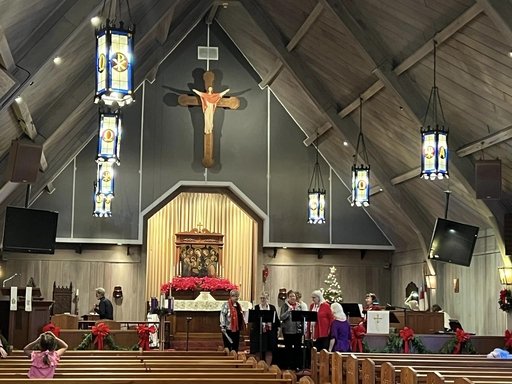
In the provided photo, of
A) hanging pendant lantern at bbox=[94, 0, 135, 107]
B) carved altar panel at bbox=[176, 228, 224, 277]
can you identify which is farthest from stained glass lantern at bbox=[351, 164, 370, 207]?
hanging pendant lantern at bbox=[94, 0, 135, 107]

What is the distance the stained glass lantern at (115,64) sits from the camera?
8.98m

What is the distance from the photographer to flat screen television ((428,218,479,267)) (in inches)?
661

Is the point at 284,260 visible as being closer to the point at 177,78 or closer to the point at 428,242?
the point at 428,242

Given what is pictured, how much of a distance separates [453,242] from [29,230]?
831 cm

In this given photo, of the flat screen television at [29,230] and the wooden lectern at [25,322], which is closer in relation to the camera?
the wooden lectern at [25,322]

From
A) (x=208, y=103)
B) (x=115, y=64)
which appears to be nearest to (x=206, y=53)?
(x=208, y=103)

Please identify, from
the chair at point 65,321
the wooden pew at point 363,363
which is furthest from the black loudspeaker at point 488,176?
the chair at point 65,321

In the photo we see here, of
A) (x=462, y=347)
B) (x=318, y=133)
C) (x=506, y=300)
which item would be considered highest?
(x=318, y=133)

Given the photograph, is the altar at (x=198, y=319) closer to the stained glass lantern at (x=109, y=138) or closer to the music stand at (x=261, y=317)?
the music stand at (x=261, y=317)

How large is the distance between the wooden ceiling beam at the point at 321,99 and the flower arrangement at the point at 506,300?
3615mm

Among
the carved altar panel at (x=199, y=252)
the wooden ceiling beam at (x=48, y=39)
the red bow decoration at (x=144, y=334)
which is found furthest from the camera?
the carved altar panel at (x=199, y=252)

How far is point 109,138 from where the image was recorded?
513 inches

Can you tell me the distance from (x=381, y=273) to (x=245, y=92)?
5.93m

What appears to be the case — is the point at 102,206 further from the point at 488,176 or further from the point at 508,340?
the point at 508,340
